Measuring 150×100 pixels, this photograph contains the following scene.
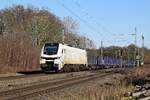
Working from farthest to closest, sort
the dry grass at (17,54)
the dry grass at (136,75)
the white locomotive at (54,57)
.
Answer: the dry grass at (17,54)
the white locomotive at (54,57)
the dry grass at (136,75)

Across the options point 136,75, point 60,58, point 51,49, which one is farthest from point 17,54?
point 136,75

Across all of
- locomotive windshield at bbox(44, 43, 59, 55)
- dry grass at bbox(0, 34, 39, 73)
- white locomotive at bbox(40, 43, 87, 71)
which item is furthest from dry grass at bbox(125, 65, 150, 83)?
dry grass at bbox(0, 34, 39, 73)

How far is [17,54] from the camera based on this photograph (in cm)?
5175

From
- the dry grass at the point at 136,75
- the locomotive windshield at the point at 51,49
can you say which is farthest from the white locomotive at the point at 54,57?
the dry grass at the point at 136,75

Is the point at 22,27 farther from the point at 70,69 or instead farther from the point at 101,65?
the point at 70,69

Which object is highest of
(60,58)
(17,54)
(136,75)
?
(17,54)

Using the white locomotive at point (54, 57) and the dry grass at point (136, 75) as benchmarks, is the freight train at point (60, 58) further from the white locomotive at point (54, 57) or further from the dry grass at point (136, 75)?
the dry grass at point (136, 75)

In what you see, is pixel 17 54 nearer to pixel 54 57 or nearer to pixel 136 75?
pixel 54 57

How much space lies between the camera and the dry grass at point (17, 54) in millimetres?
48750

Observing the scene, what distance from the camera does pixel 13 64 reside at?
166 ft

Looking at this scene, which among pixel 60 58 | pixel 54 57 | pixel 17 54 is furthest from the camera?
pixel 17 54

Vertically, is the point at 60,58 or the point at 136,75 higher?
the point at 60,58

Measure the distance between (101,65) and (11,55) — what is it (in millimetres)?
29463

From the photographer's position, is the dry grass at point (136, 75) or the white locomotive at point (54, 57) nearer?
the dry grass at point (136, 75)
